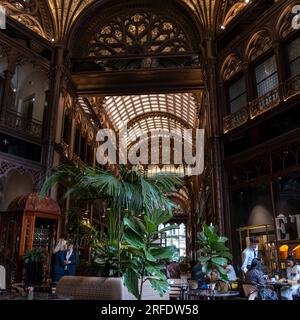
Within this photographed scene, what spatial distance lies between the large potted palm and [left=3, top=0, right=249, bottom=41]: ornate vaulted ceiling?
8.69 metres

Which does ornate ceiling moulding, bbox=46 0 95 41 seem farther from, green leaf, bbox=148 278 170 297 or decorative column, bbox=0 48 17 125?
green leaf, bbox=148 278 170 297

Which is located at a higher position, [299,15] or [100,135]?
[100,135]

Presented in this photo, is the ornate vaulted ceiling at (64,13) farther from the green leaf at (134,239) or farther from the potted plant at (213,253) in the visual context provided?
the green leaf at (134,239)

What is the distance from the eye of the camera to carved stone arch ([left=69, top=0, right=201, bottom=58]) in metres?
12.3

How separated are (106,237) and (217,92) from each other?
7.65 meters

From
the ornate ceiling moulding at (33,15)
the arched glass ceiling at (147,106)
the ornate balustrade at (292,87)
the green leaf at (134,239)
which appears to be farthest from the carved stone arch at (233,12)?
the arched glass ceiling at (147,106)

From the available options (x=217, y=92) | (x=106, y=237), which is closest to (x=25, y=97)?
(x=217, y=92)

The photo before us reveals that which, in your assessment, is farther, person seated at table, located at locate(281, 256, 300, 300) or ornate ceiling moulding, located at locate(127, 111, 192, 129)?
ornate ceiling moulding, located at locate(127, 111, 192, 129)

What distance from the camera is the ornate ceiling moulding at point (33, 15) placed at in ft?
35.0

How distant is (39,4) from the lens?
11.4m

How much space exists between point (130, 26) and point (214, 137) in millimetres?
5888

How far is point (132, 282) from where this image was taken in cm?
319

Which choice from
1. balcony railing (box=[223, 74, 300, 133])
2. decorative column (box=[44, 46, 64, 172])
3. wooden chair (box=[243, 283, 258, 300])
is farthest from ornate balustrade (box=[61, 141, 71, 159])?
wooden chair (box=[243, 283, 258, 300])
